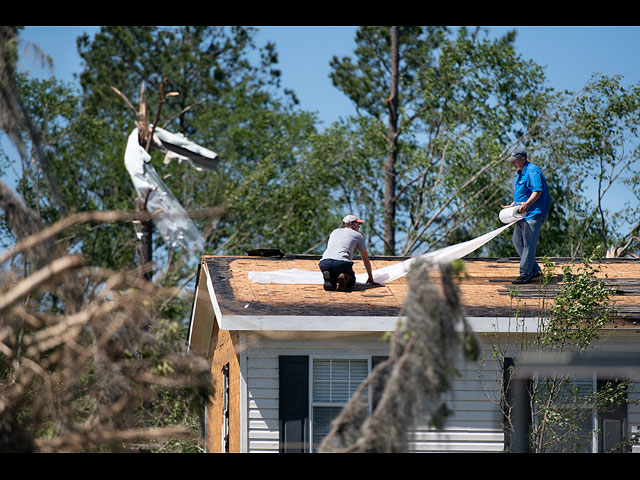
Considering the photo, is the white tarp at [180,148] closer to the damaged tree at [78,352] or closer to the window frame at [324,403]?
the window frame at [324,403]

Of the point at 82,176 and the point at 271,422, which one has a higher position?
the point at 82,176

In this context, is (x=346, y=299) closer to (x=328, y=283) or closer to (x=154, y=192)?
(x=328, y=283)

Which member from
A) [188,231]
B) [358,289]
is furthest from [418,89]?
[358,289]

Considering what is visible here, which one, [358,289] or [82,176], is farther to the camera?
[82,176]

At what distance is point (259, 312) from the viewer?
392 inches

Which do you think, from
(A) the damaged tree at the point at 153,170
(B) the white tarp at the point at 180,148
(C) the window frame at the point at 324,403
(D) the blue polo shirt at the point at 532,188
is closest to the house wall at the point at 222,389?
(C) the window frame at the point at 324,403

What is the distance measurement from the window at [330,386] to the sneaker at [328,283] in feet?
3.79

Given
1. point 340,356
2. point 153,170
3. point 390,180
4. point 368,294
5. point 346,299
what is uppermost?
point 390,180

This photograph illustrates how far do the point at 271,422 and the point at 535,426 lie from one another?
2984 millimetres

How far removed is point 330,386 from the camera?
34.0ft

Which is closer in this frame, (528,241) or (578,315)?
(578,315)

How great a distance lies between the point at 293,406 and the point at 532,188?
4.31 meters

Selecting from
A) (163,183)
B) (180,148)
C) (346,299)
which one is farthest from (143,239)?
(346,299)
